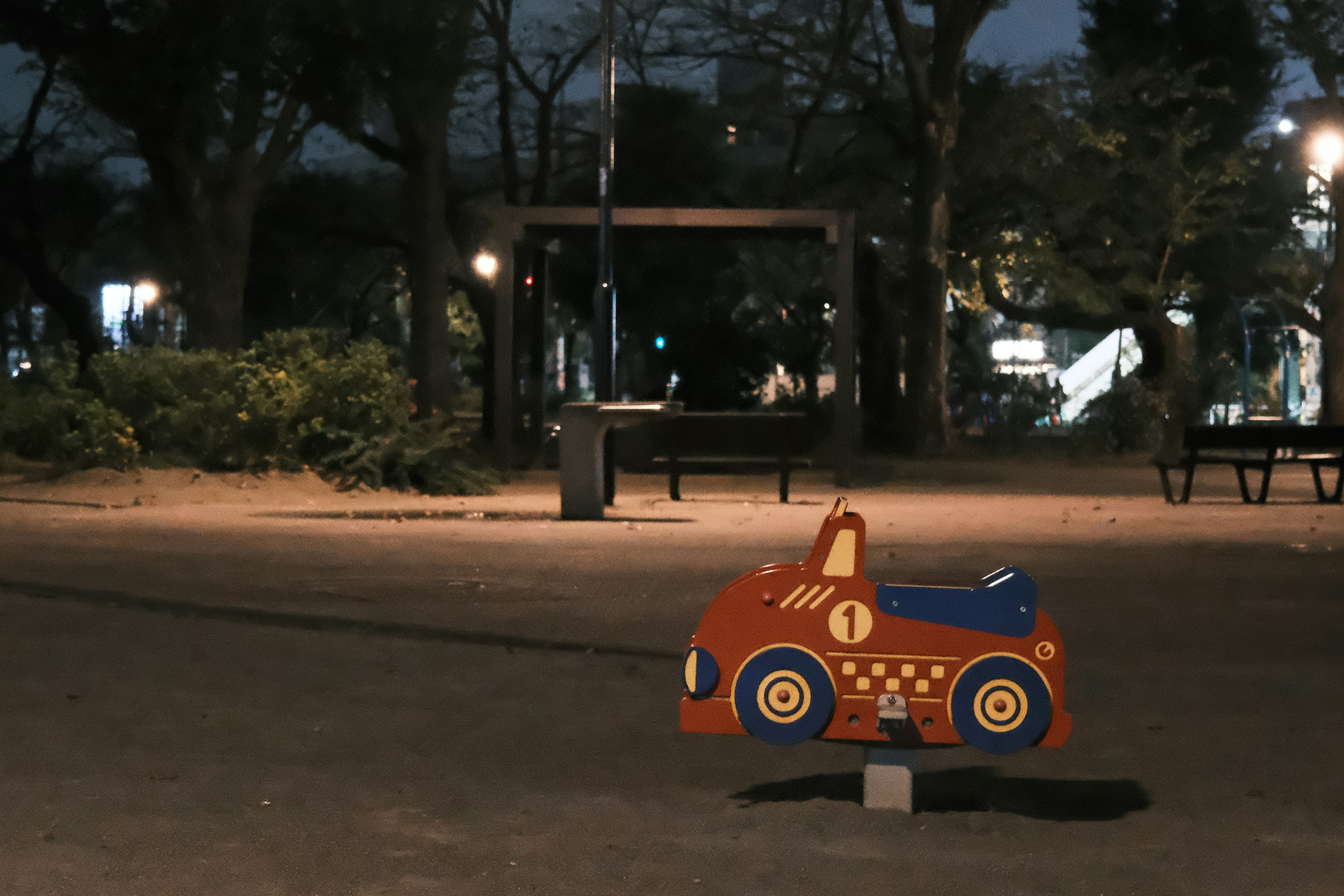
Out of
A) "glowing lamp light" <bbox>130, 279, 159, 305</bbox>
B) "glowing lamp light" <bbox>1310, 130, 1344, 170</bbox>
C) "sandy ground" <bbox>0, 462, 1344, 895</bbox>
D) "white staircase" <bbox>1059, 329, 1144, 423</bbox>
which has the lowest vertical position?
"sandy ground" <bbox>0, 462, 1344, 895</bbox>

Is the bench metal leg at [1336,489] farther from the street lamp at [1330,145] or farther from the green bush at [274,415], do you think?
the street lamp at [1330,145]

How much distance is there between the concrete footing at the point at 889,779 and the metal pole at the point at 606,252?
45.6ft

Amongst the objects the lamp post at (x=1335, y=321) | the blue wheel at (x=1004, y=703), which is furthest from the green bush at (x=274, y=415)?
the lamp post at (x=1335, y=321)

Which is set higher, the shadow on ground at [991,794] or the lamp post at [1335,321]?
the lamp post at [1335,321]

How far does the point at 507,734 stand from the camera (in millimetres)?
6512

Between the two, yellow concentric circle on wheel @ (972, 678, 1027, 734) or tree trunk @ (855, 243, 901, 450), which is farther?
tree trunk @ (855, 243, 901, 450)

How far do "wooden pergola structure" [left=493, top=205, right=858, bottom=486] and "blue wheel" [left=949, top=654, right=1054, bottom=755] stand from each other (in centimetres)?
1738

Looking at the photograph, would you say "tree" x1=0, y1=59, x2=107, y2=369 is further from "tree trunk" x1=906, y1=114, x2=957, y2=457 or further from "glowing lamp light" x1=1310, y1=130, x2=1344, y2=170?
"glowing lamp light" x1=1310, y1=130, x2=1344, y2=170

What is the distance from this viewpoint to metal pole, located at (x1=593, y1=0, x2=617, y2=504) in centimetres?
1945

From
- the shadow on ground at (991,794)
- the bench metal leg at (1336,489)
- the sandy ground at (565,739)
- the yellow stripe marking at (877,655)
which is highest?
the yellow stripe marking at (877,655)

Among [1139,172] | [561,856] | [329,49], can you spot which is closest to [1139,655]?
[561,856]

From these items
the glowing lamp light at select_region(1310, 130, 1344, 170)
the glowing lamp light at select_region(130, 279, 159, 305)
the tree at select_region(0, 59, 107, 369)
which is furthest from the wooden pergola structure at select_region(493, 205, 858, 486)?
the glowing lamp light at select_region(130, 279, 159, 305)

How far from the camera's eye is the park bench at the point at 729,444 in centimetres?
2006

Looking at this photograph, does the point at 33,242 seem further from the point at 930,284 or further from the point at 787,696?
the point at 787,696
